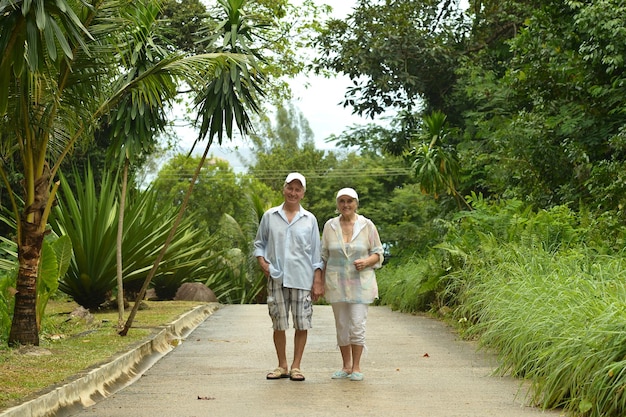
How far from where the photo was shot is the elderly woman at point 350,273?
30.3ft

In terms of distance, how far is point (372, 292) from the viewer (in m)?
9.30

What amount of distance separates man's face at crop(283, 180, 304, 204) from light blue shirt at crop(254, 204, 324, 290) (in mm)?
151

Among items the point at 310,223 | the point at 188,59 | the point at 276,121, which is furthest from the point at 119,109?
the point at 276,121

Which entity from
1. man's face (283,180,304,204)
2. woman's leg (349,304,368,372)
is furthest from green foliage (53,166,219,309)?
woman's leg (349,304,368,372)

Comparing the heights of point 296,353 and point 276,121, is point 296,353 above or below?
below

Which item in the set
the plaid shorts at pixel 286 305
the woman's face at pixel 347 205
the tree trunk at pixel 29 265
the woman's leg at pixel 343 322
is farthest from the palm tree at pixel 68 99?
the woman's leg at pixel 343 322

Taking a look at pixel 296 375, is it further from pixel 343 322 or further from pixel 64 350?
pixel 64 350

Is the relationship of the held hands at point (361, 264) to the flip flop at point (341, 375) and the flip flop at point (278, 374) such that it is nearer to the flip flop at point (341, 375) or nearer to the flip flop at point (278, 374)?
the flip flop at point (341, 375)

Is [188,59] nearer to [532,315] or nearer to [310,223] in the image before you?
[310,223]

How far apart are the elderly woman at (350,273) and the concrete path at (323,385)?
1.23 feet

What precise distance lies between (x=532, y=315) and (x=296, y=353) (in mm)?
2294

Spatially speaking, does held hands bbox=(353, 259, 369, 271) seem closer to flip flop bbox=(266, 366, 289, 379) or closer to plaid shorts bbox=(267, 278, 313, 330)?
plaid shorts bbox=(267, 278, 313, 330)

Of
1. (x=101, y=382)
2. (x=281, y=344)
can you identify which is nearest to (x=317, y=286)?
(x=281, y=344)

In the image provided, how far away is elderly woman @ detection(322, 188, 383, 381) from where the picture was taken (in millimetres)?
9234
